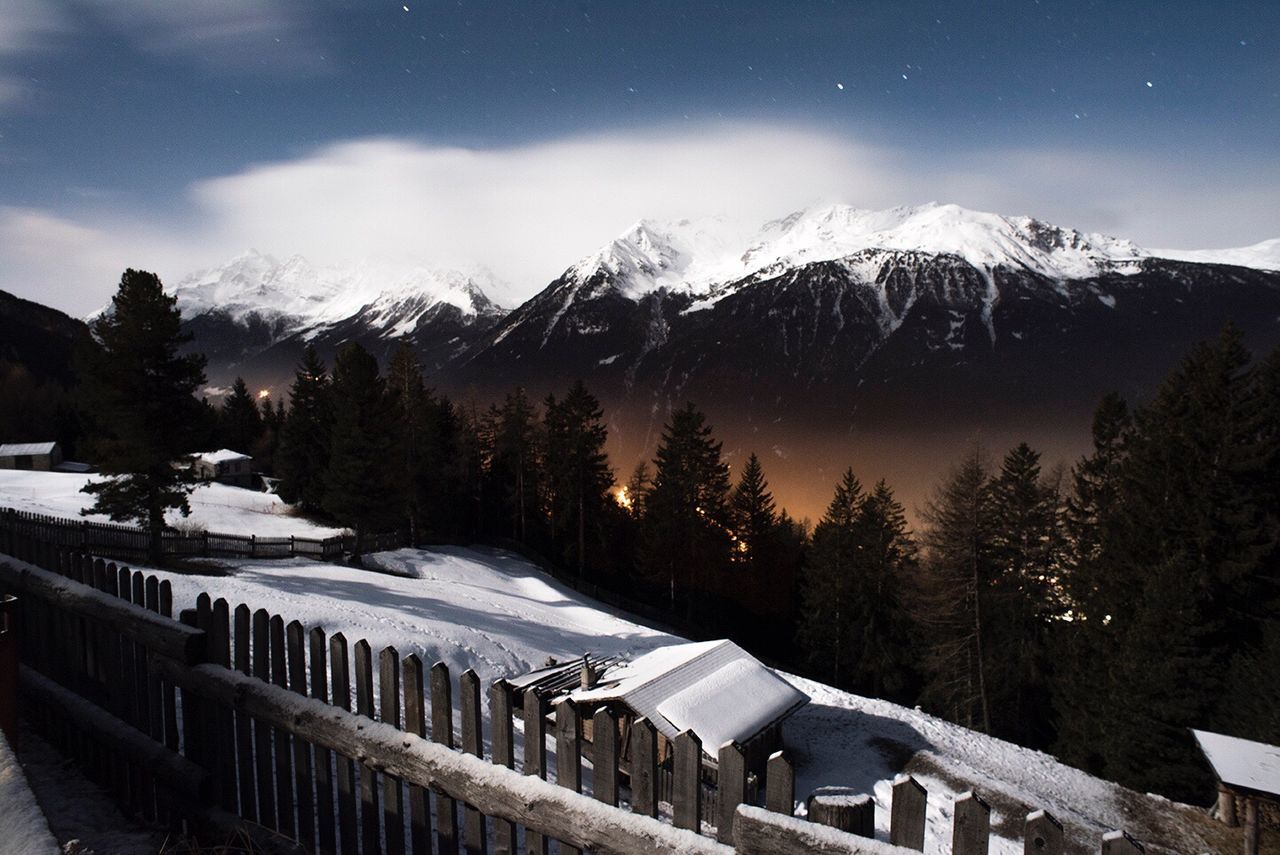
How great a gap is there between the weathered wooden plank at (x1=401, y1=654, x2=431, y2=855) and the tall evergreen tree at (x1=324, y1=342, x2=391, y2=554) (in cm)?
3636

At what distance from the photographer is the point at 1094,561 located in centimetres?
2978

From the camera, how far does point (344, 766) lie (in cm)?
416

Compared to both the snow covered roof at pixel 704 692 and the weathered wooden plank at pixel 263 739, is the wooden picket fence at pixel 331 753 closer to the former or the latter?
the weathered wooden plank at pixel 263 739

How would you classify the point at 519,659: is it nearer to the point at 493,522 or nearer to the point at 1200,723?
the point at 1200,723

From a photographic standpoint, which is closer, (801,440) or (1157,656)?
(1157,656)

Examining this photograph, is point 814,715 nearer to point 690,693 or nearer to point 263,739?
point 690,693

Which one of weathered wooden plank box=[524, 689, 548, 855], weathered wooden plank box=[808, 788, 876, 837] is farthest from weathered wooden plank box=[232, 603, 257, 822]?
weathered wooden plank box=[808, 788, 876, 837]

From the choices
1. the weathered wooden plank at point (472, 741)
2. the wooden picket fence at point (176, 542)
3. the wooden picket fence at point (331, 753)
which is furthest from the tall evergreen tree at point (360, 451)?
the weathered wooden plank at point (472, 741)

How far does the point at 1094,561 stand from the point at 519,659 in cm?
2483

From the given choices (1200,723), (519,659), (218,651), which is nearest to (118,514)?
(519,659)

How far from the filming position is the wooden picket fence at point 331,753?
8.77 ft

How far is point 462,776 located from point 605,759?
82 centimetres

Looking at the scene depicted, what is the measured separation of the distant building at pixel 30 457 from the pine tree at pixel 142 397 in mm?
46688

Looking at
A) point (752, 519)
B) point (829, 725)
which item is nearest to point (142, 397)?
point (829, 725)
